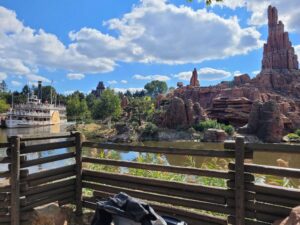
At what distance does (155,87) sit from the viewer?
412 feet

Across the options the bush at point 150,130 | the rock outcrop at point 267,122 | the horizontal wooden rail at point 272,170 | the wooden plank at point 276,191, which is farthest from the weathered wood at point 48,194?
the bush at point 150,130

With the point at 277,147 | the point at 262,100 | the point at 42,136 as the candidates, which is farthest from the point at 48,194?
the point at 262,100

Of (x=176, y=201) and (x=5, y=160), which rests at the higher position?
(x=5, y=160)

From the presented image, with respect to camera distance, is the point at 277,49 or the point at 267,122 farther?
the point at 277,49

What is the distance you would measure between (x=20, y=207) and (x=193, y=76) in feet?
284

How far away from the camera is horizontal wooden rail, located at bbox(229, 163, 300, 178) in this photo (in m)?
3.70

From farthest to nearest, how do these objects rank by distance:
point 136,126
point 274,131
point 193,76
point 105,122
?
point 193,76
point 105,122
point 136,126
point 274,131

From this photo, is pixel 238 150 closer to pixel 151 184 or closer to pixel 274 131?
pixel 151 184

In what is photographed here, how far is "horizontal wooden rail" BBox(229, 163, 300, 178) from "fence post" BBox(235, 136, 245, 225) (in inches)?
3.9

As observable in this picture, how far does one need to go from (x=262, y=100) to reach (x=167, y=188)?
169 feet

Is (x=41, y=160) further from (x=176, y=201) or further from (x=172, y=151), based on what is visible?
(x=176, y=201)

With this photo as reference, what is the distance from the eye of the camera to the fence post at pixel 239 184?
158 inches

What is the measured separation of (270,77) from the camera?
67.5 m

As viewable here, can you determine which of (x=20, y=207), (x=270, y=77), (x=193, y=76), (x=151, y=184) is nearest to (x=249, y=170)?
(x=151, y=184)
